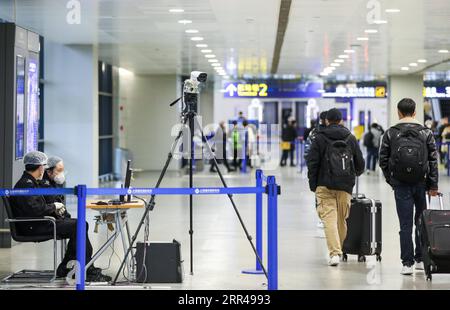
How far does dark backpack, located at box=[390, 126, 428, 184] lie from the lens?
8.32 metres

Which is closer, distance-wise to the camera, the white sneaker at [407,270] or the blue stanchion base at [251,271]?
the white sneaker at [407,270]

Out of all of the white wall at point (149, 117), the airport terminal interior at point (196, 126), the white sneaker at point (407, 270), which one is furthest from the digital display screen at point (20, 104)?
the white wall at point (149, 117)

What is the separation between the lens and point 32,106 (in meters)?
11.7

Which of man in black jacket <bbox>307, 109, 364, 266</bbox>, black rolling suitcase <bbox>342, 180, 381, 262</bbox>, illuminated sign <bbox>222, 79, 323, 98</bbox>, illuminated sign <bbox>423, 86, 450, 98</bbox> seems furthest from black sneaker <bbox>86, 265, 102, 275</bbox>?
illuminated sign <bbox>222, 79, 323, 98</bbox>

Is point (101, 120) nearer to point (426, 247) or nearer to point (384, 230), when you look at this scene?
point (384, 230)

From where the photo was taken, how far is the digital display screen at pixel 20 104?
11.1 meters

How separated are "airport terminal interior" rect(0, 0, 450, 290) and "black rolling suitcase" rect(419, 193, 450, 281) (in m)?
0.04

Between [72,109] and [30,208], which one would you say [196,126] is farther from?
[72,109]

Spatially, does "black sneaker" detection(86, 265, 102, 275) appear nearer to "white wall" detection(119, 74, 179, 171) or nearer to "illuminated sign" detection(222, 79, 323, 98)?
"white wall" detection(119, 74, 179, 171)

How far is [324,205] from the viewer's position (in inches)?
361

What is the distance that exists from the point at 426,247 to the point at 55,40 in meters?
11.7

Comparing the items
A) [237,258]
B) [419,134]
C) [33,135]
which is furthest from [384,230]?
[33,135]

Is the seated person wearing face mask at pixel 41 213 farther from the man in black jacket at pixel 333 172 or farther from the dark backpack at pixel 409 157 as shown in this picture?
the dark backpack at pixel 409 157

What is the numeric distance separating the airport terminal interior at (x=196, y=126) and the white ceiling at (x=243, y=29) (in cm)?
6
